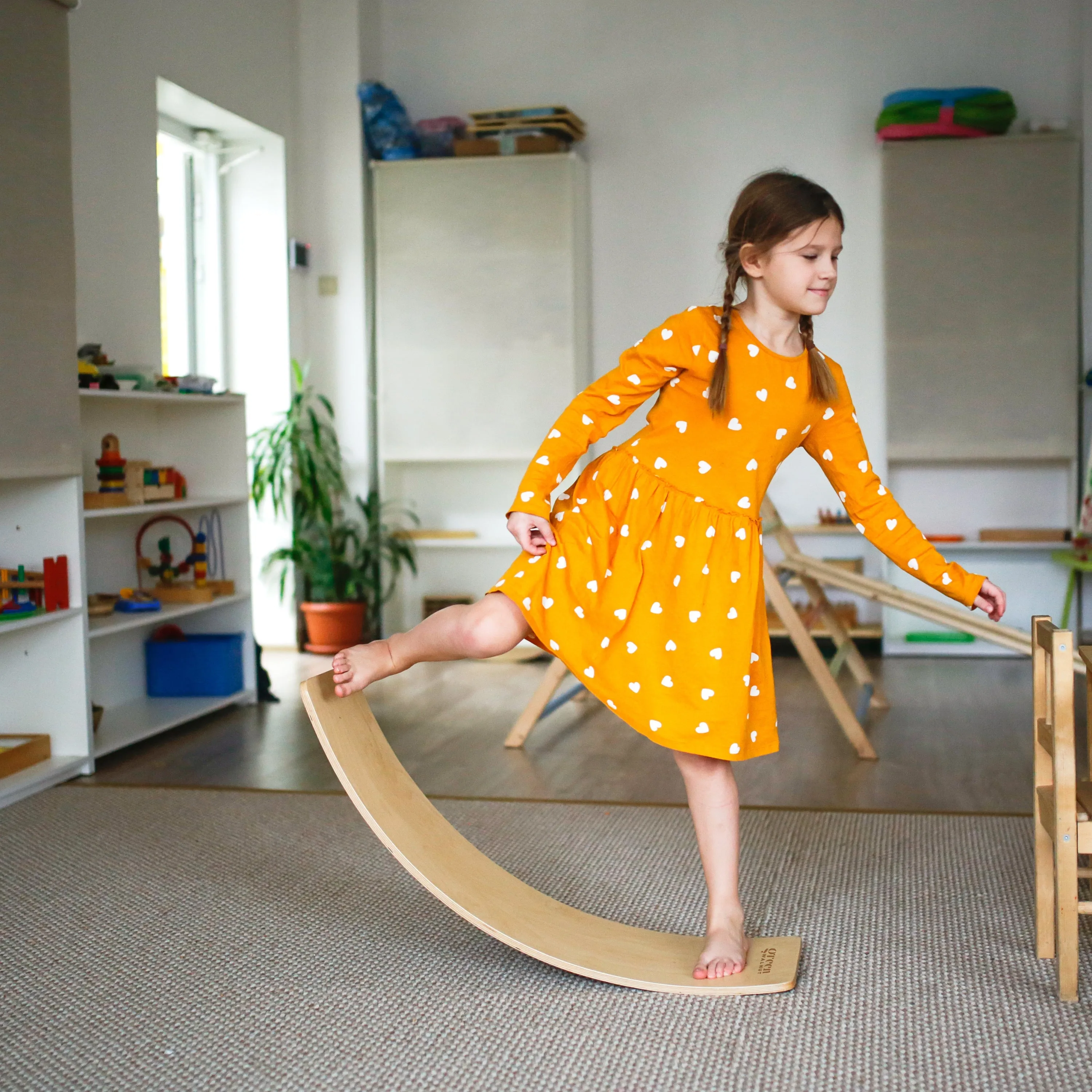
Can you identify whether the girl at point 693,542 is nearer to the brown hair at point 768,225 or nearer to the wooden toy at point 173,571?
the brown hair at point 768,225

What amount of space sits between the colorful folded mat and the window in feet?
9.54

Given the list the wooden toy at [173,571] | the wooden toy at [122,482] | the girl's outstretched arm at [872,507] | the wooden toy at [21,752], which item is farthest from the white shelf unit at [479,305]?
the girl's outstretched arm at [872,507]

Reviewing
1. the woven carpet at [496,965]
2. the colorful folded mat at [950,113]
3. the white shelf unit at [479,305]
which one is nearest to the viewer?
the woven carpet at [496,965]

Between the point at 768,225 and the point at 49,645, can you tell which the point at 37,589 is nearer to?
the point at 49,645

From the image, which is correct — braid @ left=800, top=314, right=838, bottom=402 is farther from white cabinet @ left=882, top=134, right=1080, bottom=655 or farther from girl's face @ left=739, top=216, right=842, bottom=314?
white cabinet @ left=882, top=134, right=1080, bottom=655

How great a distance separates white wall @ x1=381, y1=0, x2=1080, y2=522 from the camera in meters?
5.27

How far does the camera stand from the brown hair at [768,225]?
72.6 inches

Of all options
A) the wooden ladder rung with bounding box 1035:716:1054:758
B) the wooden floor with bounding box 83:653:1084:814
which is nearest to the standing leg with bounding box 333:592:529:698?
the wooden ladder rung with bounding box 1035:716:1054:758

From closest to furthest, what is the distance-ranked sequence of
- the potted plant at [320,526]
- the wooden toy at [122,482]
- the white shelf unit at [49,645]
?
the white shelf unit at [49,645]
the wooden toy at [122,482]
the potted plant at [320,526]

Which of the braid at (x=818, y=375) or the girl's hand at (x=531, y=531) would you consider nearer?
the girl's hand at (x=531, y=531)

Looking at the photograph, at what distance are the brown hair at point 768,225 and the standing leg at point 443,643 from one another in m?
0.48

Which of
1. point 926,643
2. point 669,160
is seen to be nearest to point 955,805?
point 926,643

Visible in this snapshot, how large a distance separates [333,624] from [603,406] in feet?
11.9

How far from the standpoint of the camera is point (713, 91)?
550 cm
